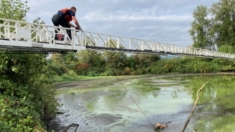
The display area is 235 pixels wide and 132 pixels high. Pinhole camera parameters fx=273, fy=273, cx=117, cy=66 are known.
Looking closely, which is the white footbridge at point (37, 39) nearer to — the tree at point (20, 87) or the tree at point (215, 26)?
the tree at point (20, 87)

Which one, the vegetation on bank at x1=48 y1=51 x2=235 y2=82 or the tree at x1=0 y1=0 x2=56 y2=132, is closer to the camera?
the tree at x1=0 y1=0 x2=56 y2=132

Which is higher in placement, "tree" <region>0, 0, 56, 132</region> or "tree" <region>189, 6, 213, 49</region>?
"tree" <region>189, 6, 213, 49</region>

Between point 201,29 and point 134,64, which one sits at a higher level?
point 201,29

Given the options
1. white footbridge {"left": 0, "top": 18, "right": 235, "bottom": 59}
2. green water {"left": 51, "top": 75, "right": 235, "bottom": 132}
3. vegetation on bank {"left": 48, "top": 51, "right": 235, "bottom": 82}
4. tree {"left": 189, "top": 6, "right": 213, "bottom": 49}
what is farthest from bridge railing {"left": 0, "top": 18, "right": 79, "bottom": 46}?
tree {"left": 189, "top": 6, "right": 213, "bottom": 49}

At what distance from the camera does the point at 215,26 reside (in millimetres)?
40250

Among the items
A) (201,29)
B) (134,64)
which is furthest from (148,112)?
(201,29)

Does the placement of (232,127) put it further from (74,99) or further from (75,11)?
(74,99)

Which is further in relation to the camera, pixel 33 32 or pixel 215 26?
pixel 215 26

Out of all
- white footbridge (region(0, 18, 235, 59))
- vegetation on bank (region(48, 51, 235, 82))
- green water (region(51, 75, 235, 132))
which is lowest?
green water (region(51, 75, 235, 132))

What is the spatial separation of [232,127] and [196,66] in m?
27.8

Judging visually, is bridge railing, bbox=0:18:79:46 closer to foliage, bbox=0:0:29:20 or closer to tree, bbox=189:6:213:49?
foliage, bbox=0:0:29:20

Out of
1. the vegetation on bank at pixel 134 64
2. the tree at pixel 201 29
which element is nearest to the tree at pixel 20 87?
the vegetation on bank at pixel 134 64

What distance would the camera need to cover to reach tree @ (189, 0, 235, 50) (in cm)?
3959

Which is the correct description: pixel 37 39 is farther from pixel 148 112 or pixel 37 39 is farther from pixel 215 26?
pixel 215 26
